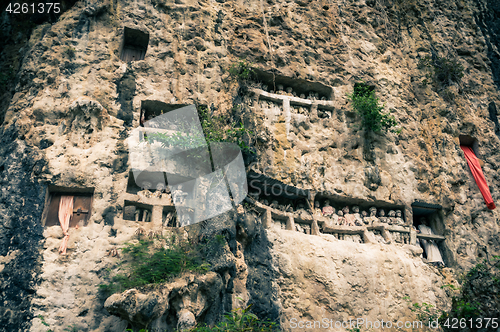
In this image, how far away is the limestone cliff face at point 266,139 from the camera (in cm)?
848

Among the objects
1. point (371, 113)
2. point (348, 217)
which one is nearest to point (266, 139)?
point (348, 217)

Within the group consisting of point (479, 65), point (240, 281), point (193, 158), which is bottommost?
point (240, 281)

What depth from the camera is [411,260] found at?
11203 mm

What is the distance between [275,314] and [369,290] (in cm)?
273

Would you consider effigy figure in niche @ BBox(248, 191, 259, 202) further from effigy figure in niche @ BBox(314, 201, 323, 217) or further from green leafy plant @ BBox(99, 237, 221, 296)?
green leafy plant @ BBox(99, 237, 221, 296)

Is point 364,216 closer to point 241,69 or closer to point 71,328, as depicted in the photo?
point 241,69

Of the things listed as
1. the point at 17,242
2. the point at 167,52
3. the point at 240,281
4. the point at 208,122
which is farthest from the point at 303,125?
the point at 17,242

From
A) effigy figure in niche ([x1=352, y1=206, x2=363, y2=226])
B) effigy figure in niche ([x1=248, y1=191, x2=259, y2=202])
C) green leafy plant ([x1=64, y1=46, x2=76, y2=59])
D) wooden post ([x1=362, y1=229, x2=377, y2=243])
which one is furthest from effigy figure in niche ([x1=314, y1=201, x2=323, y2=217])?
green leafy plant ([x1=64, y1=46, x2=76, y2=59])

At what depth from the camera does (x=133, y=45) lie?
11.7m

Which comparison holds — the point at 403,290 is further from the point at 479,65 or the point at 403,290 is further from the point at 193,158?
the point at 479,65

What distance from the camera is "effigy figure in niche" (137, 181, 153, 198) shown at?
374 inches

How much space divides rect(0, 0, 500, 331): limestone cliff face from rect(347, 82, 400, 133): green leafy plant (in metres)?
0.27

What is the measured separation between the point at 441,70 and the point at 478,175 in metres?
3.98

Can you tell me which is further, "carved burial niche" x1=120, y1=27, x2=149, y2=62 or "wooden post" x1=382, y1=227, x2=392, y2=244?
"wooden post" x1=382, y1=227, x2=392, y2=244
